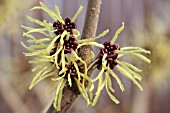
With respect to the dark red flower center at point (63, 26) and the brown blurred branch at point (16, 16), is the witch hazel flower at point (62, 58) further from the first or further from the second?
the brown blurred branch at point (16, 16)

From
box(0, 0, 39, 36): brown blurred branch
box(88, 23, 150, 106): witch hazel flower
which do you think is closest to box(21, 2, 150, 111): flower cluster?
box(88, 23, 150, 106): witch hazel flower

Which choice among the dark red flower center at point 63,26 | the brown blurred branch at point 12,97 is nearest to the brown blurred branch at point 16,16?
the brown blurred branch at point 12,97

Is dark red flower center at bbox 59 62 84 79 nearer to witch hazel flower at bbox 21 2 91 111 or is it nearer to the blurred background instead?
witch hazel flower at bbox 21 2 91 111

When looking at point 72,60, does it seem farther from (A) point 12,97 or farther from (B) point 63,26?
(A) point 12,97

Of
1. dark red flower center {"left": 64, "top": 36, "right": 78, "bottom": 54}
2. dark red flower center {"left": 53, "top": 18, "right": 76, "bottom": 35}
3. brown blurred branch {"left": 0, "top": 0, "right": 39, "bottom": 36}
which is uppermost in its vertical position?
dark red flower center {"left": 53, "top": 18, "right": 76, "bottom": 35}

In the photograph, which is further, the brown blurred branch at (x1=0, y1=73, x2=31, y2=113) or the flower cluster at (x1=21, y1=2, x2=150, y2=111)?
the brown blurred branch at (x1=0, y1=73, x2=31, y2=113)

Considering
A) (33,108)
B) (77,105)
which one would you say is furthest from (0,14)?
(77,105)
